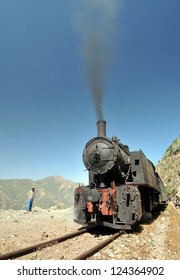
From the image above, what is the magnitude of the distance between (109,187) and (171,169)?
2041 centimetres

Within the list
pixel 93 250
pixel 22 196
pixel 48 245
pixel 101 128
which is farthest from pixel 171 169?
pixel 22 196

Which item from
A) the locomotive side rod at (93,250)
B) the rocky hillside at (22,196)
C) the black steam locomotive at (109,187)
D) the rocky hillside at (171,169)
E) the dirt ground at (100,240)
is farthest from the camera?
the rocky hillside at (22,196)

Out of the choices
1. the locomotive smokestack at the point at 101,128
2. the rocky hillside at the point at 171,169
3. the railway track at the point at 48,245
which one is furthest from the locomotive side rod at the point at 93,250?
the rocky hillside at the point at 171,169

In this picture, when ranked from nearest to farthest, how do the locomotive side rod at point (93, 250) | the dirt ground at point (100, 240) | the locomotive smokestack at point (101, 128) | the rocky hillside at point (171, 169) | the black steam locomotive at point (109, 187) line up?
the locomotive side rod at point (93, 250) → the dirt ground at point (100, 240) → the black steam locomotive at point (109, 187) → the locomotive smokestack at point (101, 128) → the rocky hillside at point (171, 169)

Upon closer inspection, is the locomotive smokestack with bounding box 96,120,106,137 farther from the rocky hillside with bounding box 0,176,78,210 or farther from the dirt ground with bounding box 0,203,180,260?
the rocky hillside with bounding box 0,176,78,210

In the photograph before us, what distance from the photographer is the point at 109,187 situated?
8.45 m

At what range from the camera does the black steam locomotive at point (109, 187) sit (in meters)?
7.55

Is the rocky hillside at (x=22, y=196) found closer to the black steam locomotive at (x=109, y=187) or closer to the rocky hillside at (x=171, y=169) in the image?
the rocky hillside at (x=171, y=169)

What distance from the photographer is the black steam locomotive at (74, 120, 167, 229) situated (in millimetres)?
7547

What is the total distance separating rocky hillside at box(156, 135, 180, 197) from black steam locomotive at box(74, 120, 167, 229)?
1347 centimetres

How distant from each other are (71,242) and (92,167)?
111 inches

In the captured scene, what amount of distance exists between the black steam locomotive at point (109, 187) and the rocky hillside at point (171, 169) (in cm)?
1347

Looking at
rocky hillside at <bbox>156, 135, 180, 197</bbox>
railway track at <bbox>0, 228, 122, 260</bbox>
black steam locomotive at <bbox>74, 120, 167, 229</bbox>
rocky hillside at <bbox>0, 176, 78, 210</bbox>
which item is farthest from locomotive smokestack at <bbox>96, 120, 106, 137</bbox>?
rocky hillside at <bbox>0, 176, 78, 210</bbox>
